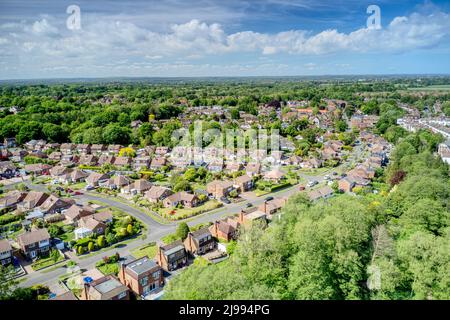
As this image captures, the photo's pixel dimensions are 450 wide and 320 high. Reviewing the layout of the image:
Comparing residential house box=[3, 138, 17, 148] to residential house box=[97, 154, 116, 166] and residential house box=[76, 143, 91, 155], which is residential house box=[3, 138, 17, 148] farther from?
residential house box=[97, 154, 116, 166]

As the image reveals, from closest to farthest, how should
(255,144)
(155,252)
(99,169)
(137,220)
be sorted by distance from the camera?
(155,252), (137,220), (99,169), (255,144)

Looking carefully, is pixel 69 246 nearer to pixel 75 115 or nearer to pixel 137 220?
pixel 137 220

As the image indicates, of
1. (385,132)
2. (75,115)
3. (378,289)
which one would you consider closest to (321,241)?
(378,289)

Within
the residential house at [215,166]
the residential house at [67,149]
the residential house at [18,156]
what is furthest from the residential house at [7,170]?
the residential house at [215,166]

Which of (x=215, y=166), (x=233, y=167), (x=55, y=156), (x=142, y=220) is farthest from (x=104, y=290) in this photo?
(x=55, y=156)

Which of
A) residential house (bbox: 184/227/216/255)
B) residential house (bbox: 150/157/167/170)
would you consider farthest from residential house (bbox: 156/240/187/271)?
residential house (bbox: 150/157/167/170)

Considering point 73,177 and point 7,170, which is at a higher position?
point 7,170

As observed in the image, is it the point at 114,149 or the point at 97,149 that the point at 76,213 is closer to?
the point at 114,149
